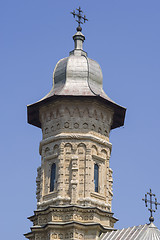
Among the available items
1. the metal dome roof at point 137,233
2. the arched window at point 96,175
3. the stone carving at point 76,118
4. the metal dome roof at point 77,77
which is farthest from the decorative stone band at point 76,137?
the metal dome roof at point 137,233

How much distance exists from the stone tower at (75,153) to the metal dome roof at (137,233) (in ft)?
3.37

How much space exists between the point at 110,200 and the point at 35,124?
771 centimetres

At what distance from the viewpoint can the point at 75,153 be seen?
42.6 metres

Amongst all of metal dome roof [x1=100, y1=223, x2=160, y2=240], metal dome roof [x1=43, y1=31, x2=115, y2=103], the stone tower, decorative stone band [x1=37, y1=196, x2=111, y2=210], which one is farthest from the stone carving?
metal dome roof [x1=100, y1=223, x2=160, y2=240]

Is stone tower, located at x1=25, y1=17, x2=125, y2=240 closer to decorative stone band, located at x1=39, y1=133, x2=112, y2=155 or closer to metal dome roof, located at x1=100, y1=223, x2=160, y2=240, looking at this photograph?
decorative stone band, located at x1=39, y1=133, x2=112, y2=155

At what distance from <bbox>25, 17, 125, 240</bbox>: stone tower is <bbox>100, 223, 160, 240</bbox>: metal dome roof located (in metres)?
1.03

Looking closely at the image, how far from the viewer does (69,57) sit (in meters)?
45.9

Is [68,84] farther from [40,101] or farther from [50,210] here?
[50,210]

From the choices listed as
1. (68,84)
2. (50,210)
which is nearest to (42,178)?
(50,210)

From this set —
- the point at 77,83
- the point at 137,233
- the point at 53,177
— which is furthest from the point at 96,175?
the point at 77,83

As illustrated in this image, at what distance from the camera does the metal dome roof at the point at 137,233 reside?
124 ft

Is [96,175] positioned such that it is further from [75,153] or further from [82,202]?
[82,202]

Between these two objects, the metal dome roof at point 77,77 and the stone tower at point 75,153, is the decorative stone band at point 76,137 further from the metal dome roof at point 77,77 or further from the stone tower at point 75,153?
the metal dome roof at point 77,77

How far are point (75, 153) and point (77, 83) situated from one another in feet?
15.8
